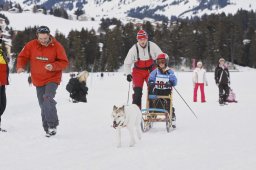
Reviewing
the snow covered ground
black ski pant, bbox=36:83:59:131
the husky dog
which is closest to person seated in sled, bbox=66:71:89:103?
the snow covered ground

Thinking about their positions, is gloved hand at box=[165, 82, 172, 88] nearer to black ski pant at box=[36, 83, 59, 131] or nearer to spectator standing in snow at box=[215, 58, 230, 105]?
black ski pant at box=[36, 83, 59, 131]

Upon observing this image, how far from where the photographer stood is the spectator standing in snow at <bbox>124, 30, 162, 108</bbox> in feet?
33.5

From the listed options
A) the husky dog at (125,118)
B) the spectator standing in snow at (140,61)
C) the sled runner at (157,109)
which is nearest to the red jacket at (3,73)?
the spectator standing in snow at (140,61)

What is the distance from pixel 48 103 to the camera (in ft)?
28.0

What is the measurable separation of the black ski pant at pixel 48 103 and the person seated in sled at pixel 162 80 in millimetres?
2345

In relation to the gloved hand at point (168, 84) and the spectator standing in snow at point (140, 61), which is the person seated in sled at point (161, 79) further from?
the spectator standing in snow at point (140, 61)

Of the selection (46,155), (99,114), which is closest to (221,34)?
(99,114)

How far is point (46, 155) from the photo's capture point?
22.5 ft

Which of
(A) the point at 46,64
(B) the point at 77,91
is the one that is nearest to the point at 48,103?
(A) the point at 46,64

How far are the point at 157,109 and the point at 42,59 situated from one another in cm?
268

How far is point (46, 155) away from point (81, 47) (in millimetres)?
94465

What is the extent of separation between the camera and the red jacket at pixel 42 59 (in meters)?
8.51

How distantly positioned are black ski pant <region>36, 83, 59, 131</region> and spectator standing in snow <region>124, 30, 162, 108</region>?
212 centimetres

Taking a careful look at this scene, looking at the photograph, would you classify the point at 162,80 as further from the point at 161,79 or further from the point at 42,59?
the point at 42,59
